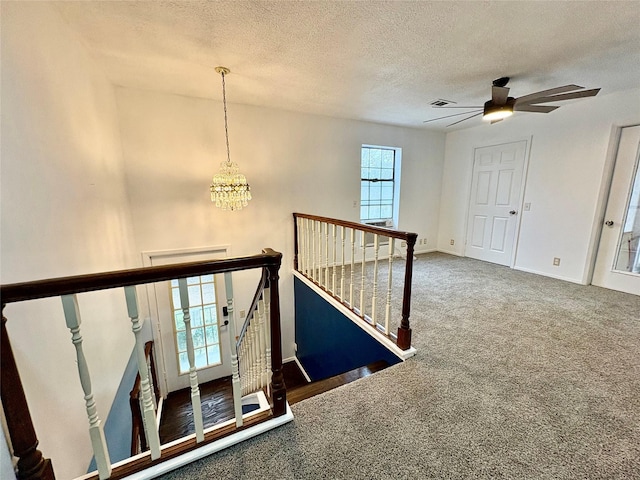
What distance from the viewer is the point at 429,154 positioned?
4762mm

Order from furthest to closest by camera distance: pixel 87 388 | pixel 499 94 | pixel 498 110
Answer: pixel 498 110 < pixel 499 94 < pixel 87 388

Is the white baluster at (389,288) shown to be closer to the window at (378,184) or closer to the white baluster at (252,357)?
the white baluster at (252,357)

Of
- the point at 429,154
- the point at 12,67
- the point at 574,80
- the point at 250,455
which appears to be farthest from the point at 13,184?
the point at 429,154

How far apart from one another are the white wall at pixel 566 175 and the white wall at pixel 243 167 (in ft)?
5.52

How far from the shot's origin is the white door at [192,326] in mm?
3477

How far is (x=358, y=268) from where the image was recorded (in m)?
4.05

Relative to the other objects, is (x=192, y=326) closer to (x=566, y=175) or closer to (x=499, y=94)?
(x=499, y=94)

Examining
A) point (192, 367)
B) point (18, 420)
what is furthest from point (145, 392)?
point (18, 420)

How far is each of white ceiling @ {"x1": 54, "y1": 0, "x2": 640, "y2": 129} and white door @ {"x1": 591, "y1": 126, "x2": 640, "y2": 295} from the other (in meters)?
0.72

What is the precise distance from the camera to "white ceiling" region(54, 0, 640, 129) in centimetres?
162

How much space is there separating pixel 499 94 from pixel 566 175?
189 cm

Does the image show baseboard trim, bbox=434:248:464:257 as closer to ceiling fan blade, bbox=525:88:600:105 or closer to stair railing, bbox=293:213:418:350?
stair railing, bbox=293:213:418:350

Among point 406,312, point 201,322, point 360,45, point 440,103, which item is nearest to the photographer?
point 406,312

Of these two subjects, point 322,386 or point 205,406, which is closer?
point 322,386
